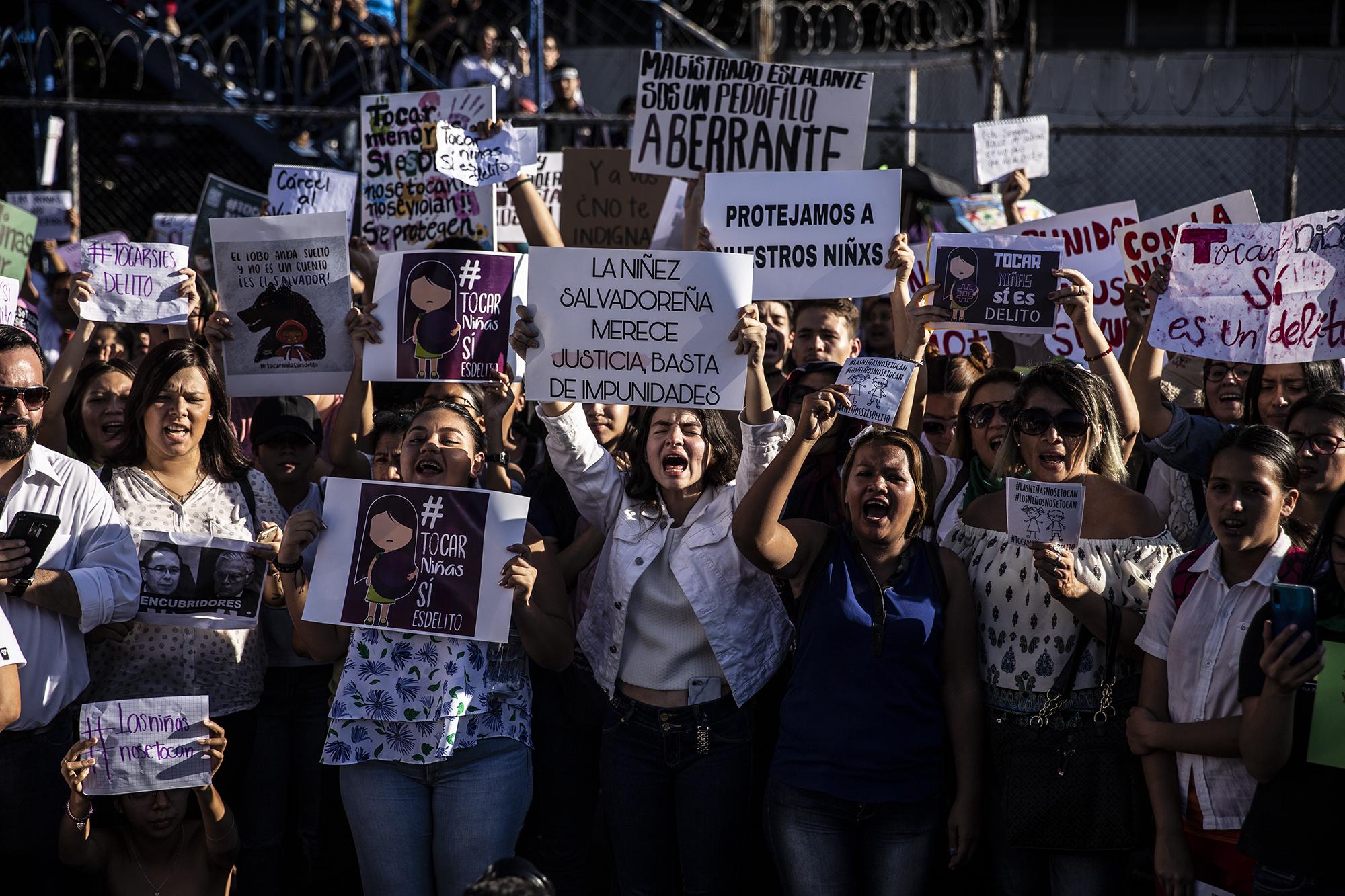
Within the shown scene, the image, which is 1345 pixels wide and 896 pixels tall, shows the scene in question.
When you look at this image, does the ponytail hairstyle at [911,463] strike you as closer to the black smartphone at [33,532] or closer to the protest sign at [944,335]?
the protest sign at [944,335]

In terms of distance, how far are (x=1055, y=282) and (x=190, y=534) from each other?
345 centimetres

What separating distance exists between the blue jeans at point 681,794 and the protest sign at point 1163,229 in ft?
10.3

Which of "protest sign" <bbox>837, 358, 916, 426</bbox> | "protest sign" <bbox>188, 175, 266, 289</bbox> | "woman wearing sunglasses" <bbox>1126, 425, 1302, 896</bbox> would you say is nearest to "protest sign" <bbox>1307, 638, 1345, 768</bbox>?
"woman wearing sunglasses" <bbox>1126, 425, 1302, 896</bbox>

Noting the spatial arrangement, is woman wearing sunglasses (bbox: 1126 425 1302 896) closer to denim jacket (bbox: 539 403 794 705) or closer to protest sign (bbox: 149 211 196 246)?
denim jacket (bbox: 539 403 794 705)

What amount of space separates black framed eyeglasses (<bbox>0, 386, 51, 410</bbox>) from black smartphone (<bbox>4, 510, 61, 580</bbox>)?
519mm

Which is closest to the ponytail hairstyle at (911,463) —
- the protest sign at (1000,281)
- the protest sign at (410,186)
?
the protest sign at (1000,281)

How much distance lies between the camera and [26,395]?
4.51 m

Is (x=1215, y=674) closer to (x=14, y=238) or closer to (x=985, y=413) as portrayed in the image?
(x=985, y=413)

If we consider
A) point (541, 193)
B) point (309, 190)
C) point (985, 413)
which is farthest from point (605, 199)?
point (985, 413)

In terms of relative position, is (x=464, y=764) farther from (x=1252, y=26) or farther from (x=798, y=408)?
(x=1252, y=26)

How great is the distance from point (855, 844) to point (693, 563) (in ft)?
3.35

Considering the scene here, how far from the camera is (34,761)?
4336mm

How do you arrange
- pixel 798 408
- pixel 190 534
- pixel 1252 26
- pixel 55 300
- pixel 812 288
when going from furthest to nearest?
pixel 1252 26 → pixel 55 300 → pixel 812 288 → pixel 798 408 → pixel 190 534

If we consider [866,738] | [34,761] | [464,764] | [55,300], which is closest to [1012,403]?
[866,738]
